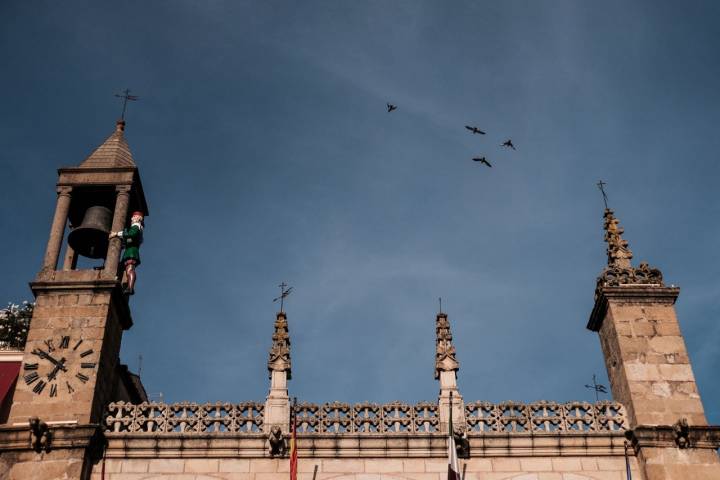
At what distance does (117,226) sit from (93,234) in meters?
1.14

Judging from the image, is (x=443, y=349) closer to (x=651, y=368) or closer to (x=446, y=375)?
(x=446, y=375)

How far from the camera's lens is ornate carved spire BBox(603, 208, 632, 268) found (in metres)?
22.3

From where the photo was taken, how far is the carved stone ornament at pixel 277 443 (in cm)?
1933

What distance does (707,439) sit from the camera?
18953 mm

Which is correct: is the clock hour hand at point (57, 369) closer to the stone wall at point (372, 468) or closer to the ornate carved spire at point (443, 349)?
the stone wall at point (372, 468)

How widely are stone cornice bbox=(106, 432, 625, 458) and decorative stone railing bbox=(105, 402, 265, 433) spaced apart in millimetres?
337

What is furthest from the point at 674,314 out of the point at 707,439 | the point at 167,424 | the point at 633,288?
the point at 167,424

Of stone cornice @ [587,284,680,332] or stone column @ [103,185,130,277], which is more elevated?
stone column @ [103,185,130,277]

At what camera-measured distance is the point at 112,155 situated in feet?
81.9

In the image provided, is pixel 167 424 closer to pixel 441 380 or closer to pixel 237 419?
pixel 237 419

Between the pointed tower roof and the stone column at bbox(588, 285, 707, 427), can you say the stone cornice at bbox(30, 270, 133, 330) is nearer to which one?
the pointed tower roof

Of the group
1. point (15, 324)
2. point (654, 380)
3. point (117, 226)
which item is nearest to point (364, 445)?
point (654, 380)

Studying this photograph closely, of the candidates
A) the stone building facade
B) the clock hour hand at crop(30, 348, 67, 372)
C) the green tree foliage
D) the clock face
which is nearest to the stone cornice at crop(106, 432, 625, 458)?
the stone building facade

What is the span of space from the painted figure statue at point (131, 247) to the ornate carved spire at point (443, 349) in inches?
324
